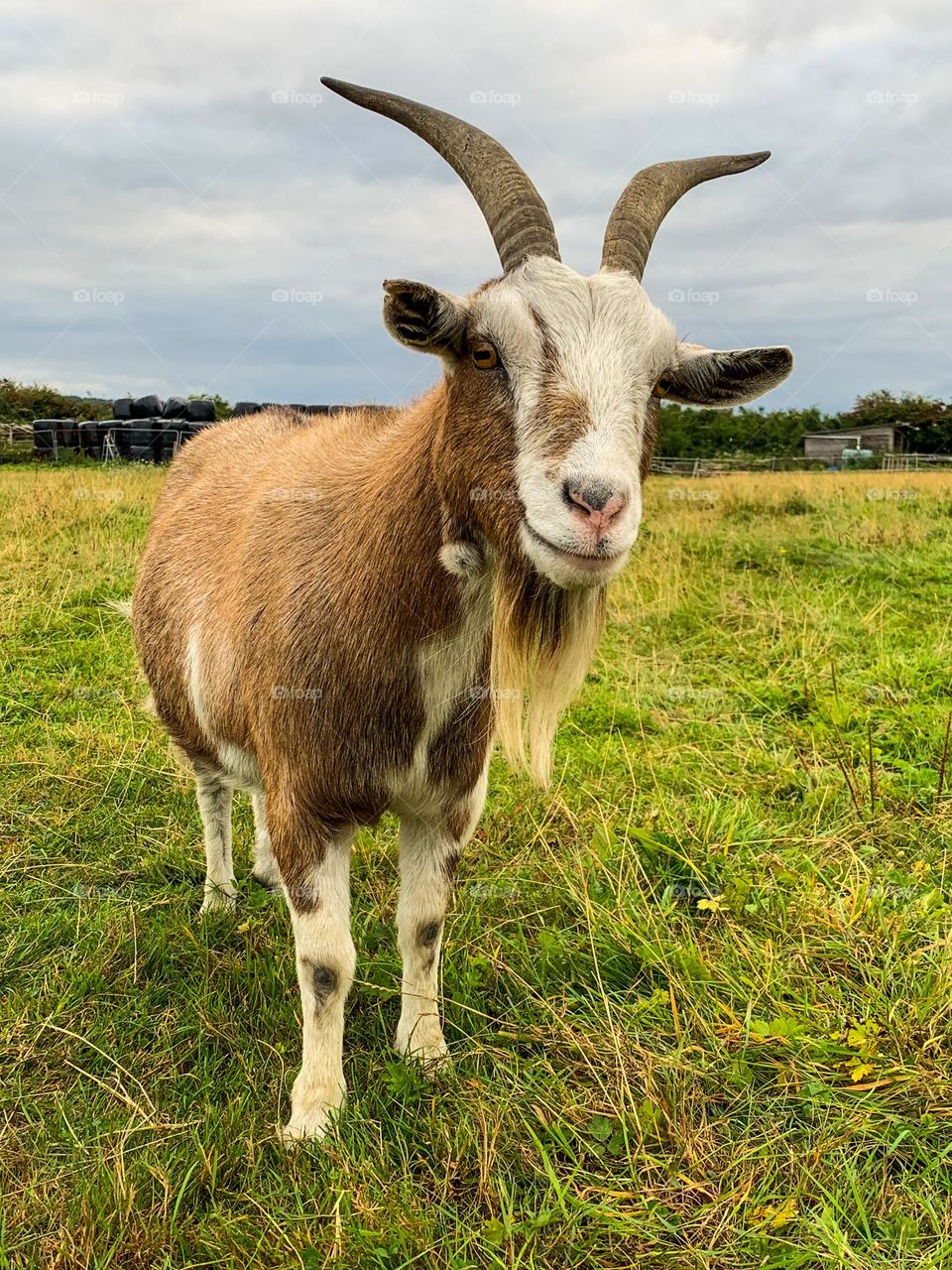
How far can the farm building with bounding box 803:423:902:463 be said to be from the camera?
138 feet

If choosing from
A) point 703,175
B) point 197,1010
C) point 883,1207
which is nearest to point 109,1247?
point 197,1010

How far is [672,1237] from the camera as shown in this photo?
2.19 metres

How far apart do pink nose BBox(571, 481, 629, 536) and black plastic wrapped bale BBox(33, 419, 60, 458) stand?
21575 millimetres

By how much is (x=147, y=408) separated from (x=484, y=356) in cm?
2286

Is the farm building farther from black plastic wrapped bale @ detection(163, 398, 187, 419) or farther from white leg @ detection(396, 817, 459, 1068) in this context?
white leg @ detection(396, 817, 459, 1068)

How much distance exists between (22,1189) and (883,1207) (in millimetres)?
2062

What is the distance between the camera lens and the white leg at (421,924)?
295cm

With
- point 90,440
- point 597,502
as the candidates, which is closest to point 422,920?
point 597,502

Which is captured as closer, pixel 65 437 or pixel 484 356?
pixel 484 356

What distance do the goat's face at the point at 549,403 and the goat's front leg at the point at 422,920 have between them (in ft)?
3.57

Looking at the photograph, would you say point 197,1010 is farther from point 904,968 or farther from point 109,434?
point 109,434

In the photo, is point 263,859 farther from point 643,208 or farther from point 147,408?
point 147,408

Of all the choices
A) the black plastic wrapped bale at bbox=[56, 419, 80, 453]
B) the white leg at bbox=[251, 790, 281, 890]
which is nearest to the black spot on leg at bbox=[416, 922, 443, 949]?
the white leg at bbox=[251, 790, 281, 890]

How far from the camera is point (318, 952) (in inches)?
107
